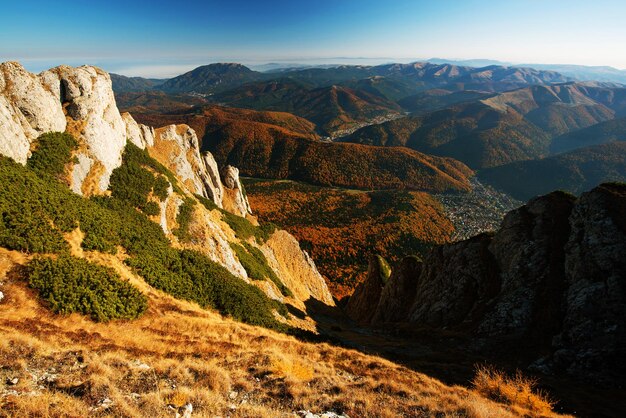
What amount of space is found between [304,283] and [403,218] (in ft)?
315

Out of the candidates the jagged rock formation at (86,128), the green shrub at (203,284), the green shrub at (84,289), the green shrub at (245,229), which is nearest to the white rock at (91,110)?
the jagged rock formation at (86,128)

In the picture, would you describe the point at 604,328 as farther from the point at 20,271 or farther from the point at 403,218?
the point at 403,218

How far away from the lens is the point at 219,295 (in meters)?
27.2

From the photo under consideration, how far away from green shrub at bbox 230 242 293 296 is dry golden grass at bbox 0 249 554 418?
18.8m

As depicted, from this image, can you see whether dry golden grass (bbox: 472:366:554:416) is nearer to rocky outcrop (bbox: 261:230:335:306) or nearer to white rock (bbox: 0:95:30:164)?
white rock (bbox: 0:95:30:164)

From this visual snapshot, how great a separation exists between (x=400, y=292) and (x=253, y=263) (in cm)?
2275

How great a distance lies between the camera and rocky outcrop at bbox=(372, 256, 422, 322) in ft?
148

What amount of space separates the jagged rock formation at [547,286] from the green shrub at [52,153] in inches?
1555

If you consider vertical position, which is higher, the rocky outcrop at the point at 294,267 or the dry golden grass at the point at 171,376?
the dry golden grass at the point at 171,376

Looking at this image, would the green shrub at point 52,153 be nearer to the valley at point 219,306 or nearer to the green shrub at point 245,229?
the valley at point 219,306

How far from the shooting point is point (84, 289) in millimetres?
17328

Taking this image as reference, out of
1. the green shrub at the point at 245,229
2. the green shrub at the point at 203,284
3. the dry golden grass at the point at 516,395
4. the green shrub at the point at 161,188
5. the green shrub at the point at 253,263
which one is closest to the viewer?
the dry golden grass at the point at 516,395

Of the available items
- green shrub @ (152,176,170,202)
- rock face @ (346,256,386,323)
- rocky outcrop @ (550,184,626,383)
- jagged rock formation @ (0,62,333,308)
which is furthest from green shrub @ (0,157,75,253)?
rock face @ (346,256,386,323)

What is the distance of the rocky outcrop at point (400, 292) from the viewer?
45062 millimetres
